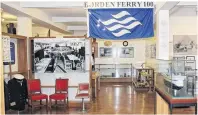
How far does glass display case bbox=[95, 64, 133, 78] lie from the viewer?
1114cm

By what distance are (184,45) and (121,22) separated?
3.30 m

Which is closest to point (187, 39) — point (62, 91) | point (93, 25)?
point (93, 25)

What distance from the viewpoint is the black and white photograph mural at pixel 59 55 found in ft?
20.6

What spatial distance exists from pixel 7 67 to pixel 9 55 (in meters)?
0.37

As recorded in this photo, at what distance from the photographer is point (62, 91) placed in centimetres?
605

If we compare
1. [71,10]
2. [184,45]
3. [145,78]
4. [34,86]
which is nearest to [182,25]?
[184,45]

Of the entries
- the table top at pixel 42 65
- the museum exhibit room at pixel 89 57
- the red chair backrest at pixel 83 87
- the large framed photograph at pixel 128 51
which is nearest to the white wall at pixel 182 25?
the museum exhibit room at pixel 89 57

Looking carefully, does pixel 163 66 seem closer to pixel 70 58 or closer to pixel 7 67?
pixel 70 58

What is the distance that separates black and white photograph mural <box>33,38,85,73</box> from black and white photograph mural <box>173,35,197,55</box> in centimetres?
305

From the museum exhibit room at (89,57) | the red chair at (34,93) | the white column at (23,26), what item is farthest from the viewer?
the white column at (23,26)

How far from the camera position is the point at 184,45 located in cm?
715

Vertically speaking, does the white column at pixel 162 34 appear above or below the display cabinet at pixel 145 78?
above

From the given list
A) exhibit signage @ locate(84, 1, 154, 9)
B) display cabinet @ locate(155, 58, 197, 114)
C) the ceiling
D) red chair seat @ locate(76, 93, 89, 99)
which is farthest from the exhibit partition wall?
display cabinet @ locate(155, 58, 197, 114)

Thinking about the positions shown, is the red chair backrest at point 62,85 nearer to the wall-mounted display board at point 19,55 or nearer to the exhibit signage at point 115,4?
the wall-mounted display board at point 19,55
